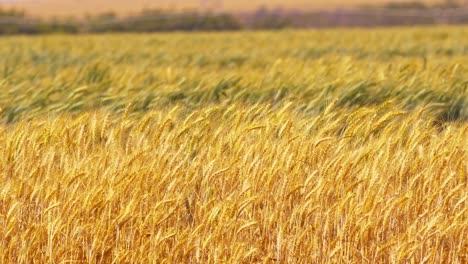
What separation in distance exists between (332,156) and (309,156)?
0.35 ft

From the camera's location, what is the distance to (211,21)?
2817 cm

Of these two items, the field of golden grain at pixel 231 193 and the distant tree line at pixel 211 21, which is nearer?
the field of golden grain at pixel 231 193

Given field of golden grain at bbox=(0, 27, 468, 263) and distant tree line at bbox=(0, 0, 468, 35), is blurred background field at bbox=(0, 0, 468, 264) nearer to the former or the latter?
field of golden grain at bbox=(0, 27, 468, 263)

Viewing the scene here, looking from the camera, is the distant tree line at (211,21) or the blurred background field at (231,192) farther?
the distant tree line at (211,21)

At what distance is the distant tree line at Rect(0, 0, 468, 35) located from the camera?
84.3ft

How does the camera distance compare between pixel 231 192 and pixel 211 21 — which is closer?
pixel 231 192

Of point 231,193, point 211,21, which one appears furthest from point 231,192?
point 211,21

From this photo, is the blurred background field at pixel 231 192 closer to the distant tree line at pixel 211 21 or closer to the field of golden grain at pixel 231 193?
the field of golden grain at pixel 231 193

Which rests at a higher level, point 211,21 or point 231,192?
point 211,21

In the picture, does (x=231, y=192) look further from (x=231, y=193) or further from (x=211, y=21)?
(x=211, y=21)

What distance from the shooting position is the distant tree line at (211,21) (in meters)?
25.7

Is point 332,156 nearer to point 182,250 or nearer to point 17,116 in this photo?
point 182,250

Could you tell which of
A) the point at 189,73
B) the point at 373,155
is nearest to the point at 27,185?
the point at 373,155

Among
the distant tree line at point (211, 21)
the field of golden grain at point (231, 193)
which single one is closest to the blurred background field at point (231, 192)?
the field of golden grain at point (231, 193)
